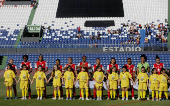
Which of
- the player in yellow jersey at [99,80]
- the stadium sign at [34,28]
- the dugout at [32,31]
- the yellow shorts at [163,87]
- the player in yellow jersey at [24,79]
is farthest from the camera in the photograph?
the stadium sign at [34,28]

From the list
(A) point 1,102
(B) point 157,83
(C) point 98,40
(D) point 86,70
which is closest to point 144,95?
(B) point 157,83

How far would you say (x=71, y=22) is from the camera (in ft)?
157

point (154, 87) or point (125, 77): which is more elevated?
point (125, 77)

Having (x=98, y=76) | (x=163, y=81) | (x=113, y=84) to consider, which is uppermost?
(x=98, y=76)

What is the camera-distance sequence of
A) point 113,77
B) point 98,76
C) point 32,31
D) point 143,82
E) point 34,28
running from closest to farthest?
point 98,76
point 113,77
point 143,82
point 34,28
point 32,31

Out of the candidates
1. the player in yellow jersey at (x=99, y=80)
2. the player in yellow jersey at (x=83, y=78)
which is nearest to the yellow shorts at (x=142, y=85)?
the player in yellow jersey at (x=99, y=80)

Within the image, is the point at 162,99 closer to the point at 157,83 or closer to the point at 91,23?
the point at 157,83

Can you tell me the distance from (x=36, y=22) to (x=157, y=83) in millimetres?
34052

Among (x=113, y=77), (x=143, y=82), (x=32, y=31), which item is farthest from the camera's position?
(x=32, y=31)

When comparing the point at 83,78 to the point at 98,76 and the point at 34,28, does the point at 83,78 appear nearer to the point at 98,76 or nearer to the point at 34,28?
the point at 98,76

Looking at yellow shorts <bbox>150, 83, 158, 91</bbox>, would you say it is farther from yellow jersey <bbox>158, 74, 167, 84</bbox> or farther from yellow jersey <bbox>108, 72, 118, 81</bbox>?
yellow jersey <bbox>108, 72, 118, 81</bbox>

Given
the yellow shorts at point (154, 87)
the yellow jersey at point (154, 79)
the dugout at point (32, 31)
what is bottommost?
the yellow shorts at point (154, 87)

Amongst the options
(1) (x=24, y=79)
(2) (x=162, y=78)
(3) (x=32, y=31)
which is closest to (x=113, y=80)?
(2) (x=162, y=78)

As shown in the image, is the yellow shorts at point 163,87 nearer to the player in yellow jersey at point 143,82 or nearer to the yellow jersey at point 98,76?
the player in yellow jersey at point 143,82
